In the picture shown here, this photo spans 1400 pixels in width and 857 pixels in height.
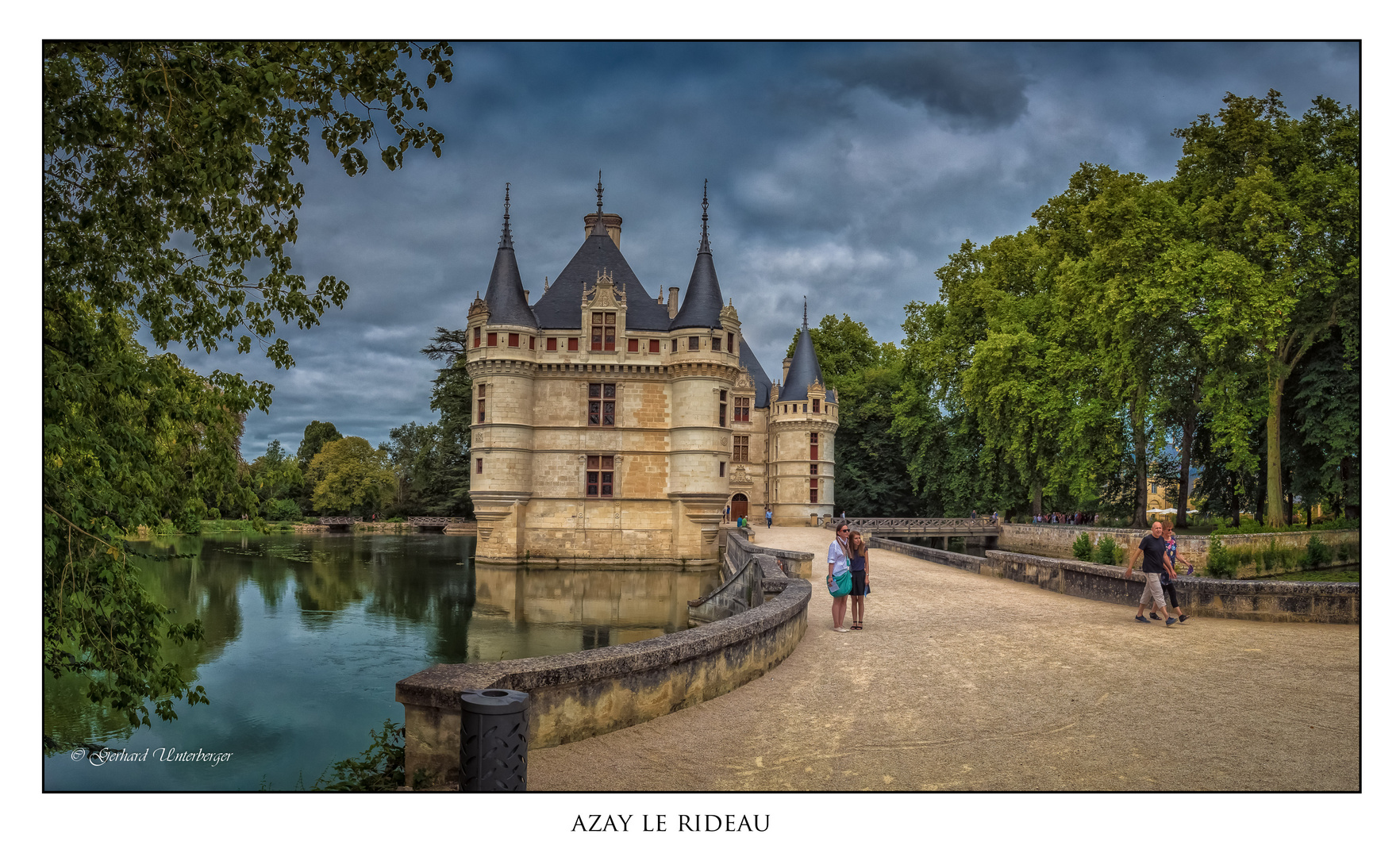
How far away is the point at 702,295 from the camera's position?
90.1 ft

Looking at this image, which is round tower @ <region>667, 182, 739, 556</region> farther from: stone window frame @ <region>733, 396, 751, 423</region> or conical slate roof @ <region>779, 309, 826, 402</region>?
stone window frame @ <region>733, 396, 751, 423</region>

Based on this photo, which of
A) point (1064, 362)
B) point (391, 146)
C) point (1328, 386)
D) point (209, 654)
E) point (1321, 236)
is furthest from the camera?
point (1064, 362)

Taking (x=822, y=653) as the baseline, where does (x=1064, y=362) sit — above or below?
above

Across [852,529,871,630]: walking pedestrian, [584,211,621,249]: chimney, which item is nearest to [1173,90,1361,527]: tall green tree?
[852,529,871,630]: walking pedestrian

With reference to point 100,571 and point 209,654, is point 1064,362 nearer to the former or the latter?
point 209,654

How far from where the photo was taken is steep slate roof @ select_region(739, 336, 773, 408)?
4253 cm

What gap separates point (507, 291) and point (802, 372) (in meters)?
17.1

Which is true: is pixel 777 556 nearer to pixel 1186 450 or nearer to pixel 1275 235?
pixel 1275 235

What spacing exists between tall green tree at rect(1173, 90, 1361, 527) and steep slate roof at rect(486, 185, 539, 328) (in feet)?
66.4

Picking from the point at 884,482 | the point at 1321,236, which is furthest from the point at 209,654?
the point at 884,482

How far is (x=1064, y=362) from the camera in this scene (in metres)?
27.0

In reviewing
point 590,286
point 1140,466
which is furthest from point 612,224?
point 1140,466

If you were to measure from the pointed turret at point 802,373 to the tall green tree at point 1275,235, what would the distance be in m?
19.5

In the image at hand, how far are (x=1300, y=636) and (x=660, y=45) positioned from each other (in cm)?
906
